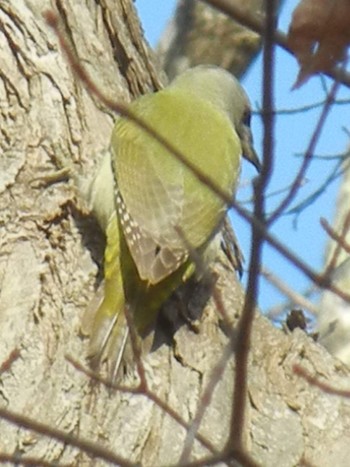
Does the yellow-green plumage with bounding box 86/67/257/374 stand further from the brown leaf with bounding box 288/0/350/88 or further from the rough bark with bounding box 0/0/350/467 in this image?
the brown leaf with bounding box 288/0/350/88

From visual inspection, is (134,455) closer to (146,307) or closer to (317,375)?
(146,307)

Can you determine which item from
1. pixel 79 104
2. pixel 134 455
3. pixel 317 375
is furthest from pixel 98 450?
pixel 79 104

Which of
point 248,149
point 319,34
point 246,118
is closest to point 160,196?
point 248,149

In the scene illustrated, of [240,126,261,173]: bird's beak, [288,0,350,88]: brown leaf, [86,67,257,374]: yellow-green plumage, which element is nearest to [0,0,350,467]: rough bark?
[86,67,257,374]: yellow-green plumage

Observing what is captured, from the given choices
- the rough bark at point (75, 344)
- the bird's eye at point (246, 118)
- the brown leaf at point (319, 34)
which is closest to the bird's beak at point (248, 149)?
the bird's eye at point (246, 118)

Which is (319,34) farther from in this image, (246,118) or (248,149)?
(246,118)
